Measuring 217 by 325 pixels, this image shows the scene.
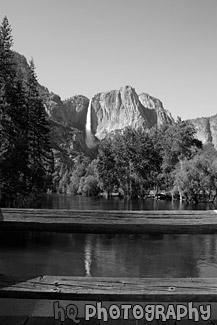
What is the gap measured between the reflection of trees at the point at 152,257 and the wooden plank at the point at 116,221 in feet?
19.5

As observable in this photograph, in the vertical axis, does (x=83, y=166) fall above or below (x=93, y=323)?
above

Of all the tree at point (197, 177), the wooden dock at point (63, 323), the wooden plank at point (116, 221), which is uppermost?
the tree at point (197, 177)

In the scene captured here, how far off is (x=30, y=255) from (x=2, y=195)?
19239 millimetres

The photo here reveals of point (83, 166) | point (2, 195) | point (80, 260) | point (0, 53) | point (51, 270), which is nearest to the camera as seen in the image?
point (51, 270)

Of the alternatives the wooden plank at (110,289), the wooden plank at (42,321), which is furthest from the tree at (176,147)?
the wooden plank at (42,321)

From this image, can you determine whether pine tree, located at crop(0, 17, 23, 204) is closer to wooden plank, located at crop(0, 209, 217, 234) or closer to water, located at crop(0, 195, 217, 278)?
water, located at crop(0, 195, 217, 278)

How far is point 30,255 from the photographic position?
13.5m

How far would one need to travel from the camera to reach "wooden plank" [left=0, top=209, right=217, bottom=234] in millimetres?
3389

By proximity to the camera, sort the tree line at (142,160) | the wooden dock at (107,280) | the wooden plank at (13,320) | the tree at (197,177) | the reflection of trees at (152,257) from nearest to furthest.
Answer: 1. the wooden plank at (13,320)
2. the wooden dock at (107,280)
3. the reflection of trees at (152,257)
4. the tree at (197,177)
5. the tree line at (142,160)

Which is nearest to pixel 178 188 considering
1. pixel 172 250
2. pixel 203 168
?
pixel 203 168

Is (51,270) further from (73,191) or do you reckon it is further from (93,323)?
(73,191)

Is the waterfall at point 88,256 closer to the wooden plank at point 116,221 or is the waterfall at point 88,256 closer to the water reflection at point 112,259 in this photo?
the water reflection at point 112,259

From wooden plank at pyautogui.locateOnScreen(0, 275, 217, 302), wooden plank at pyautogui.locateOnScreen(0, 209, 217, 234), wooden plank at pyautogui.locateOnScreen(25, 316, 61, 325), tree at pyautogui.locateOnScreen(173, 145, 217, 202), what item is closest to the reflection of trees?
wooden plank at pyautogui.locateOnScreen(0, 209, 217, 234)

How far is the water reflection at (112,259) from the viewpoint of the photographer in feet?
37.5
